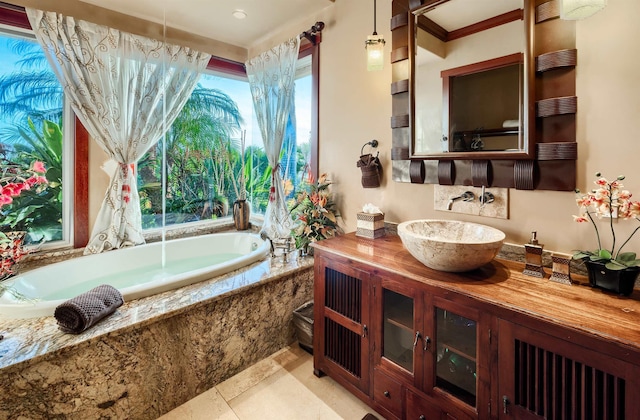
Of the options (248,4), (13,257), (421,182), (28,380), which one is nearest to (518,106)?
(421,182)

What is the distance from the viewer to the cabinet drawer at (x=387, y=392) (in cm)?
154

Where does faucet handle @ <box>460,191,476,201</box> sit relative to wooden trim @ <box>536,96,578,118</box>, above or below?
below

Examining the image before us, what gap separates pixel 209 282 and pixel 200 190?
5.31ft

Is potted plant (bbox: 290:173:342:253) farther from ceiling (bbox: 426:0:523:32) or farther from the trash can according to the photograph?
ceiling (bbox: 426:0:523:32)

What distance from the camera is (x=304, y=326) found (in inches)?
87.9

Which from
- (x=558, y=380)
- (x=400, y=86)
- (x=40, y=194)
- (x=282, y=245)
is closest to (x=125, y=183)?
(x=40, y=194)

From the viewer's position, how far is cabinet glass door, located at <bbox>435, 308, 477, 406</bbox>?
128 cm

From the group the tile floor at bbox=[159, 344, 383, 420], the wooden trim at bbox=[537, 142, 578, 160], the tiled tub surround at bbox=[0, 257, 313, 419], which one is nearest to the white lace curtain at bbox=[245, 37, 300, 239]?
the tiled tub surround at bbox=[0, 257, 313, 419]

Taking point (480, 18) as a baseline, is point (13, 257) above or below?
below

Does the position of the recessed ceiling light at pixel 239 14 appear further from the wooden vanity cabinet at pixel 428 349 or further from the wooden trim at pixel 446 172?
the wooden vanity cabinet at pixel 428 349

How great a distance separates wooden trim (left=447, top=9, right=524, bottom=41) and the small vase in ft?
8.28

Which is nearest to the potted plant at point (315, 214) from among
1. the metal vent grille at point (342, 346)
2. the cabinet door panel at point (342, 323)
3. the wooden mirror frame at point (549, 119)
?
the cabinet door panel at point (342, 323)

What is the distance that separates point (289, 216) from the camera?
10.1ft

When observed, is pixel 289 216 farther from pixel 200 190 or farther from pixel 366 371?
pixel 366 371
